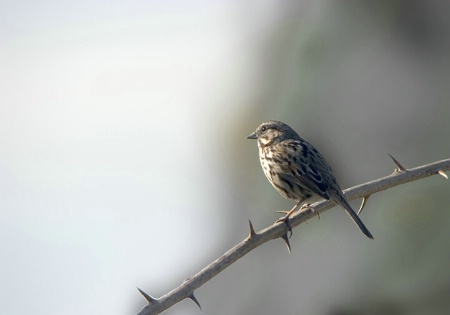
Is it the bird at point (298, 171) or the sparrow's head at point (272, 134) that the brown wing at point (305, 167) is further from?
the sparrow's head at point (272, 134)

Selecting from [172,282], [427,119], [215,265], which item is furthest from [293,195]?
[427,119]

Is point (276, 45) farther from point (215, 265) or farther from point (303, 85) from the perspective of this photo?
point (215, 265)

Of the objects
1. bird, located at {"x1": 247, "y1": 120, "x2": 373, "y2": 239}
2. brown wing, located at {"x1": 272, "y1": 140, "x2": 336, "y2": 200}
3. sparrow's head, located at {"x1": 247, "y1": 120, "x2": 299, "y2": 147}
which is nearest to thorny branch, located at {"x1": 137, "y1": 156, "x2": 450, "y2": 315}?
bird, located at {"x1": 247, "y1": 120, "x2": 373, "y2": 239}

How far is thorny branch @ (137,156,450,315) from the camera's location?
7.21 m

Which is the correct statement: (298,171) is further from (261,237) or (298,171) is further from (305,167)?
(261,237)

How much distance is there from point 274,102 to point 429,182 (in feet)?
9.81

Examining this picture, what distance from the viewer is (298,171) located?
34.6 ft

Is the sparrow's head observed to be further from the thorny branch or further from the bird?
the thorny branch

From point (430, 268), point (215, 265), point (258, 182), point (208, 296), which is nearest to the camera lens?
point (215, 265)

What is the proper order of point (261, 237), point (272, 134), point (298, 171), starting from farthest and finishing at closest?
1. point (272, 134)
2. point (298, 171)
3. point (261, 237)

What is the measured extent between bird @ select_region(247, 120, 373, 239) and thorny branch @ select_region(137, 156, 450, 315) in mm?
356

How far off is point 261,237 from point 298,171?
2.58 meters

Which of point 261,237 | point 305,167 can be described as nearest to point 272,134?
point 305,167

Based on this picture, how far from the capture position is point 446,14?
16.6 meters
